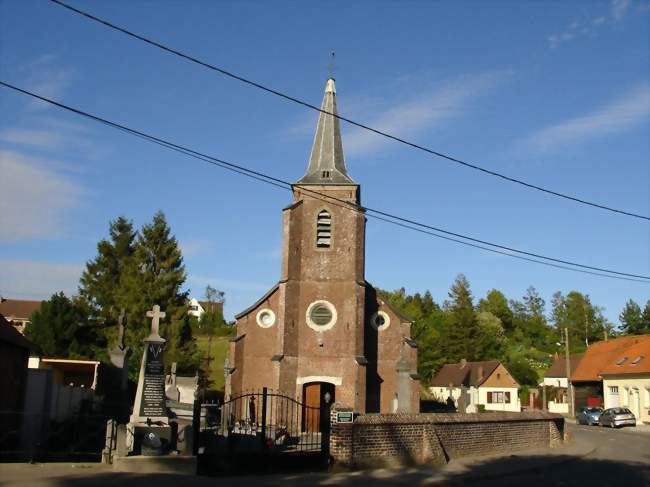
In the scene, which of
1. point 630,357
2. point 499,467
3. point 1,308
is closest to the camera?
point 499,467

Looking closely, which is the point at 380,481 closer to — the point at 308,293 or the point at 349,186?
the point at 308,293

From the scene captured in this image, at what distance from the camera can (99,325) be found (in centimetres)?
5006

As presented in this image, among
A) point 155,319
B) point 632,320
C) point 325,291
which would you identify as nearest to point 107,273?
point 325,291

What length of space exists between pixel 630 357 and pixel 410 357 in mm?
19523

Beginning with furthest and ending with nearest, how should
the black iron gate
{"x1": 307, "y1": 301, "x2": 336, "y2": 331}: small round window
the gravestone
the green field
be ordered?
the green field → {"x1": 307, "y1": 301, "x2": 336, "y2": 331}: small round window → the black iron gate → the gravestone

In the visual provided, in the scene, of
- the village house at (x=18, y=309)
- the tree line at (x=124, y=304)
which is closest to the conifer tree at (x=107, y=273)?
the tree line at (x=124, y=304)

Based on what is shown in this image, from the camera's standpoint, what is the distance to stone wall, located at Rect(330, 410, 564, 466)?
14711 mm

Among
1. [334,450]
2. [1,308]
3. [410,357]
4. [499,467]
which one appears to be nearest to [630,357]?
[410,357]

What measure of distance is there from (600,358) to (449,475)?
36.2 metres

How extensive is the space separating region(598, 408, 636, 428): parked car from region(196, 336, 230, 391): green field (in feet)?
96.6

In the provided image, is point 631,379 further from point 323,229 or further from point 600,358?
point 323,229

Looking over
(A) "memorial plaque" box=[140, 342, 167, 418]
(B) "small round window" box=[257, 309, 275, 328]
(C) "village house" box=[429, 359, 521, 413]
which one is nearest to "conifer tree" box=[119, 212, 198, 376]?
(B) "small round window" box=[257, 309, 275, 328]

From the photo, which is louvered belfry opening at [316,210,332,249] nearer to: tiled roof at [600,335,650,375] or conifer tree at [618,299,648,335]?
tiled roof at [600,335,650,375]

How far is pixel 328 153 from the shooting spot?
32.6m
